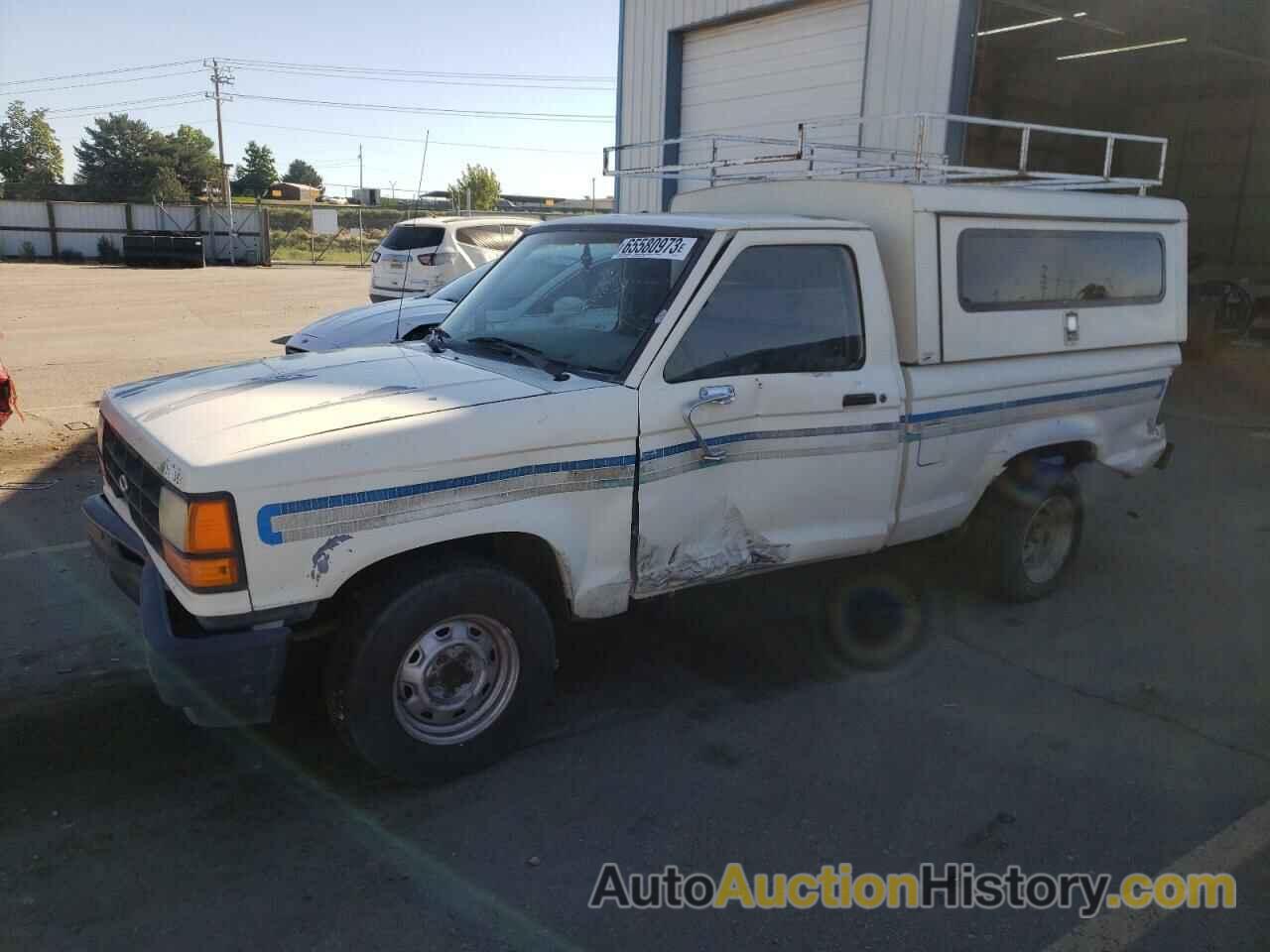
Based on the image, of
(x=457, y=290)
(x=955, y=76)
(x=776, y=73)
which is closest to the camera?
(x=457, y=290)

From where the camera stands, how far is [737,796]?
3.54 m

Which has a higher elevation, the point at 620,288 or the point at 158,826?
the point at 620,288

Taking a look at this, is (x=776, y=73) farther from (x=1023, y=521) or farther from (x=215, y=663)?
(x=215, y=663)

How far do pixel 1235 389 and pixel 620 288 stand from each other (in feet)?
37.9

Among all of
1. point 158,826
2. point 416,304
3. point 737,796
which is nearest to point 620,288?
point 737,796

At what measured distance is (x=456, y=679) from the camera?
352cm

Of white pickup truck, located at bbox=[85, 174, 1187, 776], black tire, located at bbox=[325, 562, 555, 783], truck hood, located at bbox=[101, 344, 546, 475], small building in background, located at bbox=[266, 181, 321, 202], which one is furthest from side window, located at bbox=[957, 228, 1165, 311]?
small building in background, located at bbox=[266, 181, 321, 202]

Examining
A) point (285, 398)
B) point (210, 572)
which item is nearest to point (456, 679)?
point (210, 572)

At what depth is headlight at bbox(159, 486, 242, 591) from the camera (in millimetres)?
2932

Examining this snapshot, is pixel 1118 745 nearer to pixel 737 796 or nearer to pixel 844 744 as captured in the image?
pixel 844 744

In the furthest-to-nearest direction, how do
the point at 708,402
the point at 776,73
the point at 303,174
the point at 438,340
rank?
the point at 303,174 → the point at 776,73 → the point at 438,340 → the point at 708,402

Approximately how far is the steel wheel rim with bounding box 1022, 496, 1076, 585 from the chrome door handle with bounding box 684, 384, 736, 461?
2351mm

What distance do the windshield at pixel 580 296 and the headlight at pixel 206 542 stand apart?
1.43 meters

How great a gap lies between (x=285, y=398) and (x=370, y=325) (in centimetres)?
547
